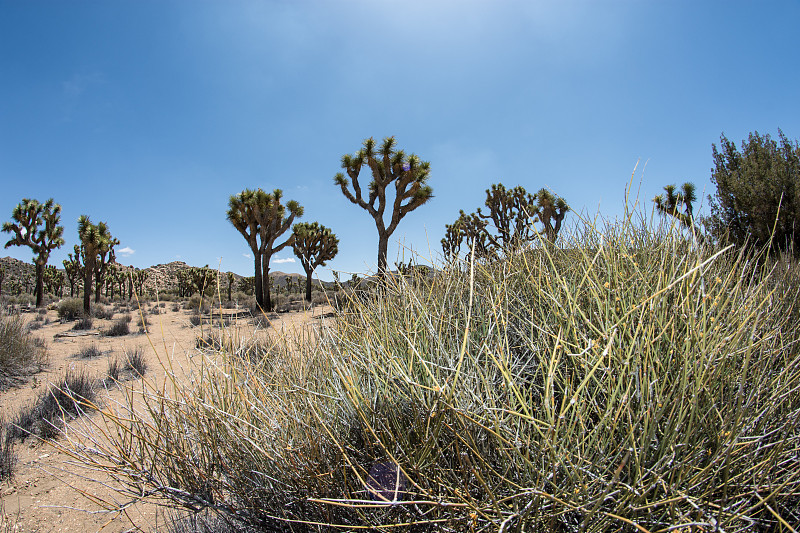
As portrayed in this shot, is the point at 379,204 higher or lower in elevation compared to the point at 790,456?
higher

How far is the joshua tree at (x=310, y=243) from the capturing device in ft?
91.9

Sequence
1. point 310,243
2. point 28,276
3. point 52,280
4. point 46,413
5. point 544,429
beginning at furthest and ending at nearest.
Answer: point 28,276, point 52,280, point 310,243, point 46,413, point 544,429

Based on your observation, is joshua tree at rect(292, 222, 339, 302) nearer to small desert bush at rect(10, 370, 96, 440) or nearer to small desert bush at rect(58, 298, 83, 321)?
small desert bush at rect(58, 298, 83, 321)

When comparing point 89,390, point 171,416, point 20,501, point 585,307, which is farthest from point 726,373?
point 89,390

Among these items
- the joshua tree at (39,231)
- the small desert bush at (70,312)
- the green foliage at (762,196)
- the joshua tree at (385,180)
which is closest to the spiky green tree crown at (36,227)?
the joshua tree at (39,231)

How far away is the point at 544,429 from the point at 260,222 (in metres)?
22.1

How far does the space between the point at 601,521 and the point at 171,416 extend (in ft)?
7.62

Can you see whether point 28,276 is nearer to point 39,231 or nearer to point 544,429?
point 39,231

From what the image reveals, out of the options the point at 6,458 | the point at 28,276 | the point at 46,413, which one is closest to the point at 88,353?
the point at 46,413

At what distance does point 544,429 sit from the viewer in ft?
3.98

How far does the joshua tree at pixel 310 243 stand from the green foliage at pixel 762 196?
23063mm

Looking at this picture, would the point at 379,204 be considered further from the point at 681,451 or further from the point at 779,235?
the point at 681,451

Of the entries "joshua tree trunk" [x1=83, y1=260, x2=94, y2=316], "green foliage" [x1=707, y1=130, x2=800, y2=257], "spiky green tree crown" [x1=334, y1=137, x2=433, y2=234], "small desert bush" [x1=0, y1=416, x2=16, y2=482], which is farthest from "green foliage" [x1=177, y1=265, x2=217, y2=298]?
"green foliage" [x1=707, y1=130, x2=800, y2=257]

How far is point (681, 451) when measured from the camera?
1195mm
